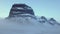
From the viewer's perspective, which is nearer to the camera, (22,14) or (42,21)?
(42,21)

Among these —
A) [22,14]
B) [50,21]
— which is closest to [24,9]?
[22,14]

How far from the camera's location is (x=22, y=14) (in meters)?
141

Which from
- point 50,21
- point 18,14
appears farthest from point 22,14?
point 50,21

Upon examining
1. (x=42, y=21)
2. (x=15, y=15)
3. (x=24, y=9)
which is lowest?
(x=42, y=21)

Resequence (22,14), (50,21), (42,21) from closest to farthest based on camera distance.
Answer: (42,21)
(50,21)
(22,14)

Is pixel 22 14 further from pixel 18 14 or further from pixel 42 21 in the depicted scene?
pixel 42 21

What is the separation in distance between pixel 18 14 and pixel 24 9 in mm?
9574

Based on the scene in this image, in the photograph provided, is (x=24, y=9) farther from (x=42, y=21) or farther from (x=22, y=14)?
(x=42, y=21)

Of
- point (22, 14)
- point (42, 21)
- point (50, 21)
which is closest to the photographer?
point (42, 21)

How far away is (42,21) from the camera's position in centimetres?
11512

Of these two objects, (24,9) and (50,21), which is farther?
(24,9)

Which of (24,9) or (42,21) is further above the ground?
(24,9)

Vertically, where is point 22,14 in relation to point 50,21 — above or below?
above

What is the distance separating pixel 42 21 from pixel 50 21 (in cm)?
1927
